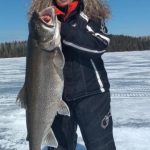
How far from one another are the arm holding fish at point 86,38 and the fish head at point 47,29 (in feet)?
1.63

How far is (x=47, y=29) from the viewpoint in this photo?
2656 mm

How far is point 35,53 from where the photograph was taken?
2.75 metres

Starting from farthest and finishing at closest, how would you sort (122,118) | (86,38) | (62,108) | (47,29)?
(122,118) → (86,38) → (62,108) → (47,29)

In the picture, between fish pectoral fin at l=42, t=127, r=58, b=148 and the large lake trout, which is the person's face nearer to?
the large lake trout

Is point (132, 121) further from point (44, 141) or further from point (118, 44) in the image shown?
point (118, 44)

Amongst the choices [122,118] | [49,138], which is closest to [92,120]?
[49,138]

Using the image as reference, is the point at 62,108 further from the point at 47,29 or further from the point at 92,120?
the point at 47,29

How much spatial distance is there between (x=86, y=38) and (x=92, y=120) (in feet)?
2.19

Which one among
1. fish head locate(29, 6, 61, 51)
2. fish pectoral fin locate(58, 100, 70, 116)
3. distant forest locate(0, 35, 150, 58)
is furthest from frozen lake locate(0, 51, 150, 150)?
distant forest locate(0, 35, 150, 58)

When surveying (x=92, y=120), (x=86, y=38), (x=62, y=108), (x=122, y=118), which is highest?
(x=86, y=38)

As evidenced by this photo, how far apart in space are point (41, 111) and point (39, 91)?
14 cm

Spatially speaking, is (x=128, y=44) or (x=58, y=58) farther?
(x=128, y=44)

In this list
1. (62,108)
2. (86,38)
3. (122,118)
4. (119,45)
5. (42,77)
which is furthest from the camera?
(119,45)

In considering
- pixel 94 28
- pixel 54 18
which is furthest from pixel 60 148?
pixel 54 18
